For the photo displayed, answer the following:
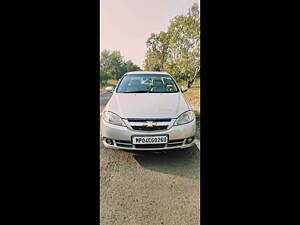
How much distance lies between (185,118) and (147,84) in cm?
89

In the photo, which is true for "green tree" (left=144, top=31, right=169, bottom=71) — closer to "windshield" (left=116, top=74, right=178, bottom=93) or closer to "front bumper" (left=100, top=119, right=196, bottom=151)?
"windshield" (left=116, top=74, right=178, bottom=93)

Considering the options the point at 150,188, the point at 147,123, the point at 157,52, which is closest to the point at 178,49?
the point at 157,52

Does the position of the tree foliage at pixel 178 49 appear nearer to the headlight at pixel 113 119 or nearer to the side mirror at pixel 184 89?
the side mirror at pixel 184 89

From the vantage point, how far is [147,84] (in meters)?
2.75

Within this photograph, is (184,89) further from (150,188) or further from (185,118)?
(150,188)

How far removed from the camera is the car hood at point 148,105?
6.97 ft

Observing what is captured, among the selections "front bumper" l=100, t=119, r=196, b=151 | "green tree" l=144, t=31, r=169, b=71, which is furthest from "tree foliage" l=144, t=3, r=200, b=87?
"front bumper" l=100, t=119, r=196, b=151

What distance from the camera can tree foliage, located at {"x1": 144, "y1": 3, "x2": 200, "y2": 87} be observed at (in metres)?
1.88

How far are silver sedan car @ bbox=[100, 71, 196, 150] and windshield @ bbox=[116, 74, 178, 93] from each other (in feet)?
0.69

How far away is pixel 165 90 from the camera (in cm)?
270

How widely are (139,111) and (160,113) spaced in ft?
0.81

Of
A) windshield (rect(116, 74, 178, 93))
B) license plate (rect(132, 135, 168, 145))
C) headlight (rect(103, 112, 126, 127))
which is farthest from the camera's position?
windshield (rect(116, 74, 178, 93))
